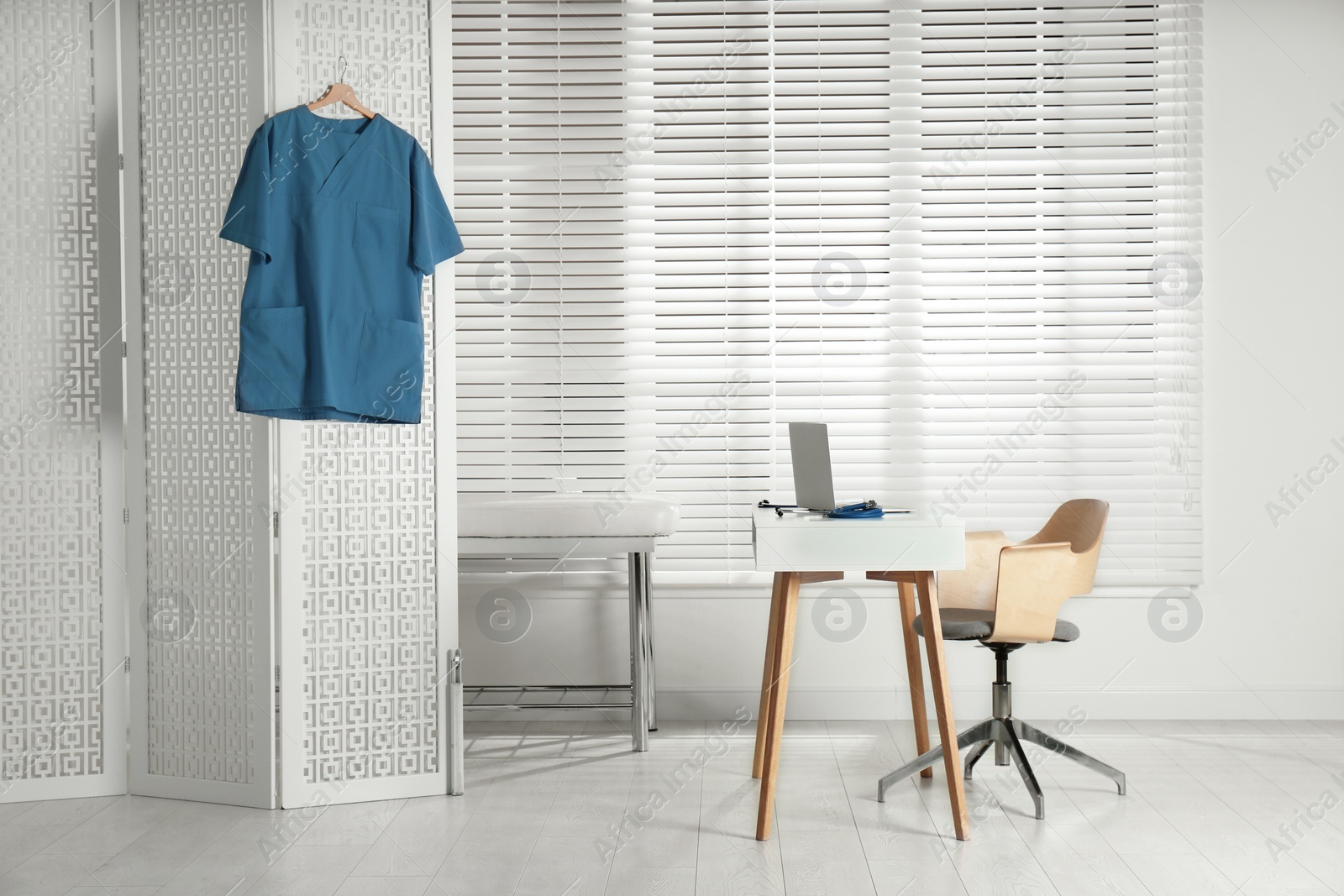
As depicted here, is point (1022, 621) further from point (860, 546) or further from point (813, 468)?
point (813, 468)

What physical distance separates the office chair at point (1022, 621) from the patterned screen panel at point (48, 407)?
2219mm

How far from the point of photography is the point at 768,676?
2986 mm

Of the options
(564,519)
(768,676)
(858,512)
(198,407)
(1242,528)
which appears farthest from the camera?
(1242,528)

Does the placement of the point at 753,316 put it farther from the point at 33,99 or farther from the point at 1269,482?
the point at 33,99

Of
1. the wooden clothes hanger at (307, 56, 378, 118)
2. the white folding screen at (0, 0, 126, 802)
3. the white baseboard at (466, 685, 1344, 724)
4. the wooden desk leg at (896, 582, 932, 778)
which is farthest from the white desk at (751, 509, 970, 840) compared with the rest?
the white folding screen at (0, 0, 126, 802)

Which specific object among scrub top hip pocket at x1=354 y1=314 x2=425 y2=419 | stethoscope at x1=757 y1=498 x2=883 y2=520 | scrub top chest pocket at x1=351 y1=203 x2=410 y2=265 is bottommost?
stethoscope at x1=757 y1=498 x2=883 y2=520

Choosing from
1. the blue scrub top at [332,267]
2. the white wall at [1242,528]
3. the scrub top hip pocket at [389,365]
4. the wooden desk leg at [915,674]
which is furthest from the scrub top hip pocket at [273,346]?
the wooden desk leg at [915,674]

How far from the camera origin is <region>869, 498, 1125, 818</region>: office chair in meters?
2.73

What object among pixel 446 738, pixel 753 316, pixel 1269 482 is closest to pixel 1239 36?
pixel 1269 482

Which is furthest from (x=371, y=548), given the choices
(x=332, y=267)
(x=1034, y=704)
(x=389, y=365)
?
(x=1034, y=704)

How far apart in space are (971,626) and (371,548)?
1641 mm

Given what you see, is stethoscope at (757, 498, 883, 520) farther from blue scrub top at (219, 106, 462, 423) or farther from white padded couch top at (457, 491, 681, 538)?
blue scrub top at (219, 106, 462, 423)

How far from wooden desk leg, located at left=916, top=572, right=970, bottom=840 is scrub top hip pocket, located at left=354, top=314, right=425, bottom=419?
139 cm

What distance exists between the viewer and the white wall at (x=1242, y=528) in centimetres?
376
